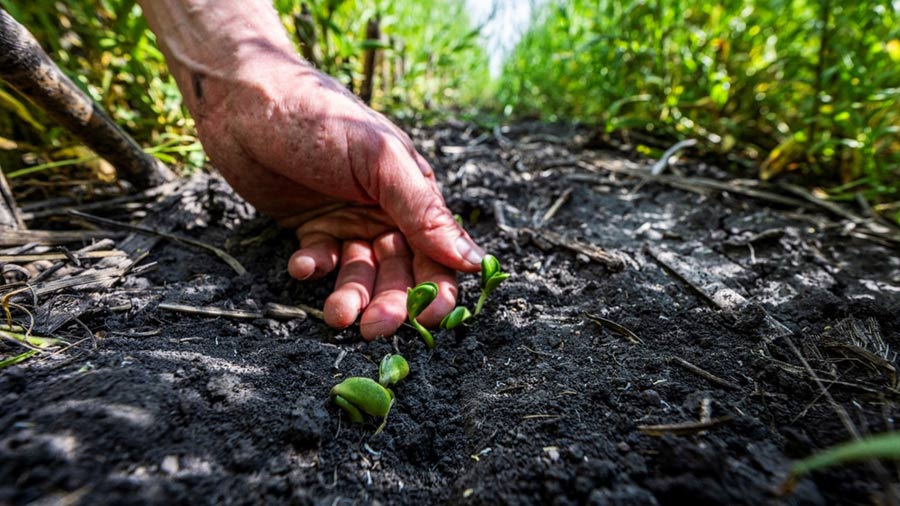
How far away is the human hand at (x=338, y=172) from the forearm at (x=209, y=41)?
1cm

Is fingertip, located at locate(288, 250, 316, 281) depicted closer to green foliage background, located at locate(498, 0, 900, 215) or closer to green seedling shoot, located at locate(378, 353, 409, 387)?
green seedling shoot, located at locate(378, 353, 409, 387)

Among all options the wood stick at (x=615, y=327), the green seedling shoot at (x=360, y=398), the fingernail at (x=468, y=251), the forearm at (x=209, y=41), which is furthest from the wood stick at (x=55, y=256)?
the wood stick at (x=615, y=327)

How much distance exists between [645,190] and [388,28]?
2.16 m

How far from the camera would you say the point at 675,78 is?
2.57m

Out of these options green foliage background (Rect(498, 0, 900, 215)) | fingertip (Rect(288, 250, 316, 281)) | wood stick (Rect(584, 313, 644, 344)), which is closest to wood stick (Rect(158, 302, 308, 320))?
fingertip (Rect(288, 250, 316, 281))

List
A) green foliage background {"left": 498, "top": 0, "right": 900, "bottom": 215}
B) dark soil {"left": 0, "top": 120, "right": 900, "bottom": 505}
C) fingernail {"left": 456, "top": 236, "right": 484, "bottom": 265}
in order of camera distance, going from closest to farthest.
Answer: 1. dark soil {"left": 0, "top": 120, "right": 900, "bottom": 505}
2. fingernail {"left": 456, "top": 236, "right": 484, "bottom": 265}
3. green foliage background {"left": 498, "top": 0, "right": 900, "bottom": 215}

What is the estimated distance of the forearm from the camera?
156 centimetres

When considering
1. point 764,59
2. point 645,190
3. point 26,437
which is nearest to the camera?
point 26,437

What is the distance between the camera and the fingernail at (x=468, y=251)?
1.44 m

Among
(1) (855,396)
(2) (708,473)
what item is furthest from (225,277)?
(1) (855,396)

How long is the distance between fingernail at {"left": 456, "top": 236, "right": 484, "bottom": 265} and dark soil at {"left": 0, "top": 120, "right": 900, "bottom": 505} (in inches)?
6.1

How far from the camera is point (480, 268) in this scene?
1.46 m

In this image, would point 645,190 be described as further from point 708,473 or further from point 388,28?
point 388,28

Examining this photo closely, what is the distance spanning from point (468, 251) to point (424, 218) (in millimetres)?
187
